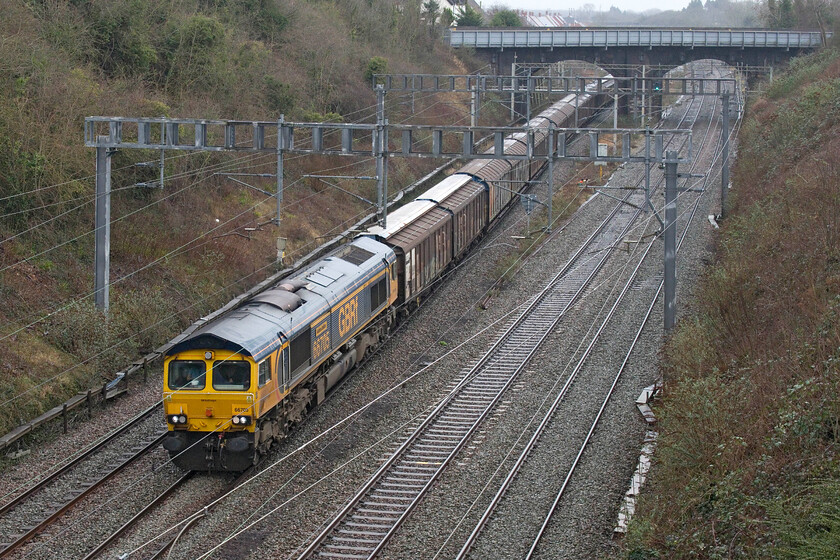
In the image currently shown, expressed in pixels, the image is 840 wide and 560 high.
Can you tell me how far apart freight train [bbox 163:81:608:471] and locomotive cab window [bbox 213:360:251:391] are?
0.05ft

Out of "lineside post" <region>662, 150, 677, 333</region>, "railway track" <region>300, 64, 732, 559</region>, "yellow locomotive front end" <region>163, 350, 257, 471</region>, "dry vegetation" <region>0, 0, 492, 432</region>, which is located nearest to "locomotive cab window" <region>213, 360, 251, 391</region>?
"yellow locomotive front end" <region>163, 350, 257, 471</region>

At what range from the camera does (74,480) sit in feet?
50.6

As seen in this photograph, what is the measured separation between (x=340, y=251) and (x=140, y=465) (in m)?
7.32

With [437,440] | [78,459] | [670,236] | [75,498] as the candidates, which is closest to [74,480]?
[78,459]

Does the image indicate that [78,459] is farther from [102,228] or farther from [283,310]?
[102,228]

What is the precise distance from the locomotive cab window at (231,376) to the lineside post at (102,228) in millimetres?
7623

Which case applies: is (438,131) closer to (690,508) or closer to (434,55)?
(690,508)

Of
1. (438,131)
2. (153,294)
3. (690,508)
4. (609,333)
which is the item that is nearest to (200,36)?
(153,294)

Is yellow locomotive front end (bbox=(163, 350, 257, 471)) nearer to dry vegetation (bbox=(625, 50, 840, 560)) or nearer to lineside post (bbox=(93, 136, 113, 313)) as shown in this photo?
dry vegetation (bbox=(625, 50, 840, 560))

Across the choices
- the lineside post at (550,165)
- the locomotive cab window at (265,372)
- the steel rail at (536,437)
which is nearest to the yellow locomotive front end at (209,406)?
the locomotive cab window at (265,372)

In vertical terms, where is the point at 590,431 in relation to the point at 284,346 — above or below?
below

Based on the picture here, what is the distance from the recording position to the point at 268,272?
1150 inches

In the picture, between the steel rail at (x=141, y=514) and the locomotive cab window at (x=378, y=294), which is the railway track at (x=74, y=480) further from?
the locomotive cab window at (x=378, y=294)

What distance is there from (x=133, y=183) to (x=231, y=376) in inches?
565
